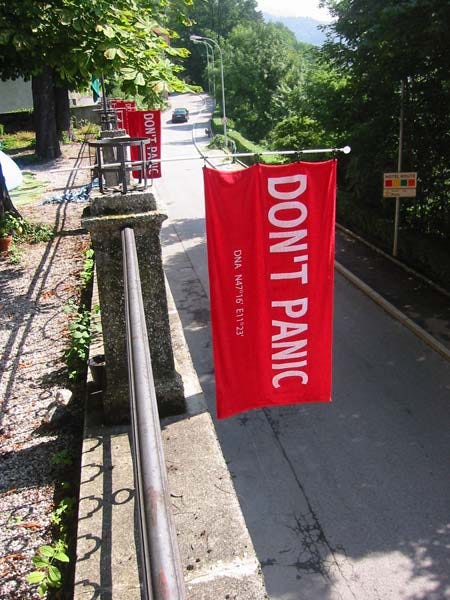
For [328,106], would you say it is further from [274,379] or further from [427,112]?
[274,379]

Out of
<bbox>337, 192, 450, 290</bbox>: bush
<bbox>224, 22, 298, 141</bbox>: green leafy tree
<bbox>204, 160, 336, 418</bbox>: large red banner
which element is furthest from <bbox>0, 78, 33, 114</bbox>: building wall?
<bbox>204, 160, 336, 418</bbox>: large red banner

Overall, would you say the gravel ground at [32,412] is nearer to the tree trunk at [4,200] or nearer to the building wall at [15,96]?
the tree trunk at [4,200]

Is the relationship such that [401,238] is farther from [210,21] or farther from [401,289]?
[210,21]

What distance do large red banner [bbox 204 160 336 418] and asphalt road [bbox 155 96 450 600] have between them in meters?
1.78

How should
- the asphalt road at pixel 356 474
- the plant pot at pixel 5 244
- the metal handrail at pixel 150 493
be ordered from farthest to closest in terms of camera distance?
1. the plant pot at pixel 5 244
2. the asphalt road at pixel 356 474
3. the metal handrail at pixel 150 493

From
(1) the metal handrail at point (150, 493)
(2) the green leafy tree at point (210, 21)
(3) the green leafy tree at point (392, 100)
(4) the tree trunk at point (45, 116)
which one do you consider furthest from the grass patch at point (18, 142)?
(2) the green leafy tree at point (210, 21)

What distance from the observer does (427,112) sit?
14.5 meters

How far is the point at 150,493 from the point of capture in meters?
1.52

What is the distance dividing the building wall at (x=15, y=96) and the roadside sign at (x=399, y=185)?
37.7m

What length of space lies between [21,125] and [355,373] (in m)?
38.8

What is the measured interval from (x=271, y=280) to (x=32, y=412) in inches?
109

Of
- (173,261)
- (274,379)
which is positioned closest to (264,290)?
(274,379)

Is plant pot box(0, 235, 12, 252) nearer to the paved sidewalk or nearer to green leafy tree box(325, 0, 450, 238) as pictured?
the paved sidewalk

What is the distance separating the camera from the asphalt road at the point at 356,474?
6.16m
